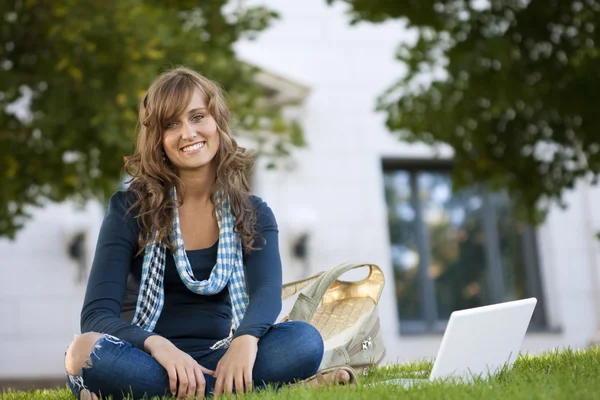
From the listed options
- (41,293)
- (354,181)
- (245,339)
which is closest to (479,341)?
(245,339)

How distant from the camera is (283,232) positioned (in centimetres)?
1109

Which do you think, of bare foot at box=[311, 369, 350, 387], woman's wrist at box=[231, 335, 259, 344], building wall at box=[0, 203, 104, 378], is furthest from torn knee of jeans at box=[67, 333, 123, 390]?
building wall at box=[0, 203, 104, 378]

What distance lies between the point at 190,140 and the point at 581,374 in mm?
1686

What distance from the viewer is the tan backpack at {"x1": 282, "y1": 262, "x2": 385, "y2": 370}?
3.47 metres

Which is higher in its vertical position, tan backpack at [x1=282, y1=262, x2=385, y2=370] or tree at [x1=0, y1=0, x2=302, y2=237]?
tree at [x1=0, y1=0, x2=302, y2=237]

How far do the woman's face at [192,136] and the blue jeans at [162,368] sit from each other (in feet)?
2.40

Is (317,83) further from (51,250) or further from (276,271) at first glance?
(276,271)

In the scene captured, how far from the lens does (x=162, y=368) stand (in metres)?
2.95

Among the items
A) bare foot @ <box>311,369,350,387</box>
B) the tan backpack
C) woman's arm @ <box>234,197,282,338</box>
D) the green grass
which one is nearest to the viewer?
the green grass

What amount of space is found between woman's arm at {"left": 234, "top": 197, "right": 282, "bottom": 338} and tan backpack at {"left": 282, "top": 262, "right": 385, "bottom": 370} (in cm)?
23

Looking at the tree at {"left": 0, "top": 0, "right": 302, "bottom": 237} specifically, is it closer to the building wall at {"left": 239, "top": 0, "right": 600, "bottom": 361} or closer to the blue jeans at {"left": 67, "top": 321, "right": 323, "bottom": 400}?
the blue jeans at {"left": 67, "top": 321, "right": 323, "bottom": 400}

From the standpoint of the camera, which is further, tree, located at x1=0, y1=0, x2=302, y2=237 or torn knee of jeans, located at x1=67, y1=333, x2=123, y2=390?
tree, located at x1=0, y1=0, x2=302, y2=237

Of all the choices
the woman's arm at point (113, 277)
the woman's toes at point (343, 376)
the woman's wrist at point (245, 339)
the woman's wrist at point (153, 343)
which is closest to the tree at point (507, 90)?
the woman's toes at point (343, 376)

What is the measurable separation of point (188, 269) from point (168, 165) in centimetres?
48
